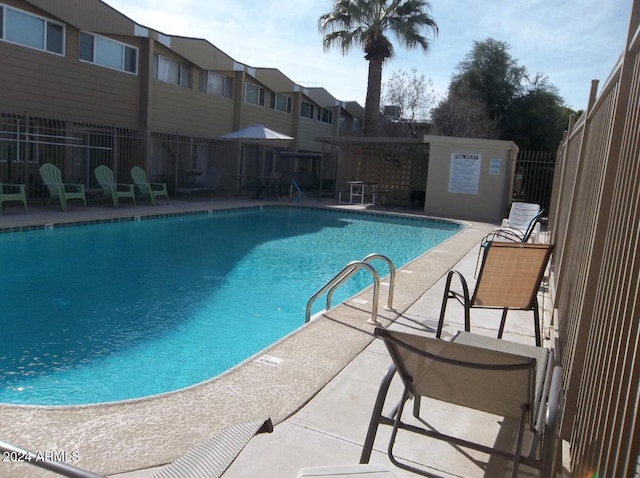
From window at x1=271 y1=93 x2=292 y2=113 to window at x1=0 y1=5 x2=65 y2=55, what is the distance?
10644mm

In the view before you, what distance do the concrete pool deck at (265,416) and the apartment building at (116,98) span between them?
10174mm

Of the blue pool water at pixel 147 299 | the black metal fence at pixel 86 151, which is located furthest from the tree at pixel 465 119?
the blue pool water at pixel 147 299

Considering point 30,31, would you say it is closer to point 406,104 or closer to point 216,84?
point 216,84

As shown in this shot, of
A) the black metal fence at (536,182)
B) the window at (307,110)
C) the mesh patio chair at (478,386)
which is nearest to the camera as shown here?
the mesh patio chair at (478,386)

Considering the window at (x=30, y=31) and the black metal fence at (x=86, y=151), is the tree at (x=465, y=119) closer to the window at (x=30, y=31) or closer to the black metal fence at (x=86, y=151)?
the black metal fence at (x=86, y=151)

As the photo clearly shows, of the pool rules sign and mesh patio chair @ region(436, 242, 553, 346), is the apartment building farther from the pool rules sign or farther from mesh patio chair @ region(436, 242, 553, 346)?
mesh patio chair @ region(436, 242, 553, 346)

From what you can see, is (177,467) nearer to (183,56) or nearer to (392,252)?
(392,252)

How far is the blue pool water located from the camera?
14.5 feet

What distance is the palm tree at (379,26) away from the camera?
21.8 meters

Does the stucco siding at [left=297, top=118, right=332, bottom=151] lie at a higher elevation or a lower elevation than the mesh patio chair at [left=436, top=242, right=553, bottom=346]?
higher

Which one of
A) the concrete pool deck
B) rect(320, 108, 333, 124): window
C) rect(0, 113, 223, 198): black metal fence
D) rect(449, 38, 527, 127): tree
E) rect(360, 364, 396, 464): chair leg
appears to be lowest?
the concrete pool deck

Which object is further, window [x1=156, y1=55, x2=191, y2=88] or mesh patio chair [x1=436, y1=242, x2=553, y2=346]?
window [x1=156, y1=55, x2=191, y2=88]

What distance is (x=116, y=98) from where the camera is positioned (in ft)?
51.1

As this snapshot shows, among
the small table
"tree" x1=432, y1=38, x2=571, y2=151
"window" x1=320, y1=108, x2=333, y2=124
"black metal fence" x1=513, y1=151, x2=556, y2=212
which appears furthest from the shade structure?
"tree" x1=432, y1=38, x2=571, y2=151
